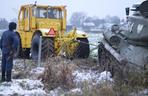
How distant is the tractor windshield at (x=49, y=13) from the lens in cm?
2344

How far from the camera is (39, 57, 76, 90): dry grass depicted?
13.7m

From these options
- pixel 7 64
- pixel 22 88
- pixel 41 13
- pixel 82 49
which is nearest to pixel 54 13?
pixel 41 13

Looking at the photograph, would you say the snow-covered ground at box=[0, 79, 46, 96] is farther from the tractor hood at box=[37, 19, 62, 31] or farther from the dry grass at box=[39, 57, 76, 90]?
the tractor hood at box=[37, 19, 62, 31]

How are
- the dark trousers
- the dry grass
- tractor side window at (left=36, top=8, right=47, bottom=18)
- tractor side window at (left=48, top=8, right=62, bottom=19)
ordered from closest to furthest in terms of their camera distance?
1. the dry grass
2. the dark trousers
3. tractor side window at (left=36, top=8, right=47, bottom=18)
4. tractor side window at (left=48, top=8, right=62, bottom=19)

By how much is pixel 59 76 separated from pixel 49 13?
10.2 m

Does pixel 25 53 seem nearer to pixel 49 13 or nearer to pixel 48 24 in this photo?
pixel 48 24

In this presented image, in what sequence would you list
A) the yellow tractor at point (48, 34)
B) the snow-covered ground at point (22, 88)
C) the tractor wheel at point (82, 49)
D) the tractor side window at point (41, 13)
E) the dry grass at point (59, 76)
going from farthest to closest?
the tractor side window at point (41, 13)
the tractor wheel at point (82, 49)
the yellow tractor at point (48, 34)
the dry grass at point (59, 76)
the snow-covered ground at point (22, 88)

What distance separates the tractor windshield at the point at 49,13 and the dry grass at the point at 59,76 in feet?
30.5

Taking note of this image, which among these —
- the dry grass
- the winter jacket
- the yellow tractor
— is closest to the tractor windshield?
the yellow tractor

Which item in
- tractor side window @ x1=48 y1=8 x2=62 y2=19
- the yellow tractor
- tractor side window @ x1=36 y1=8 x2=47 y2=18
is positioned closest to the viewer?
the yellow tractor

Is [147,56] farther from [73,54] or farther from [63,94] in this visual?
[73,54]

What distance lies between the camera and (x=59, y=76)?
45.3ft

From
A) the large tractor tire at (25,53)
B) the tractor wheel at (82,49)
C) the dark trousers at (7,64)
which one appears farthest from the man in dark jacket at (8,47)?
the large tractor tire at (25,53)

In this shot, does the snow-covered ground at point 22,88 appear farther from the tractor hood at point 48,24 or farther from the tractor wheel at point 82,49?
the tractor hood at point 48,24
